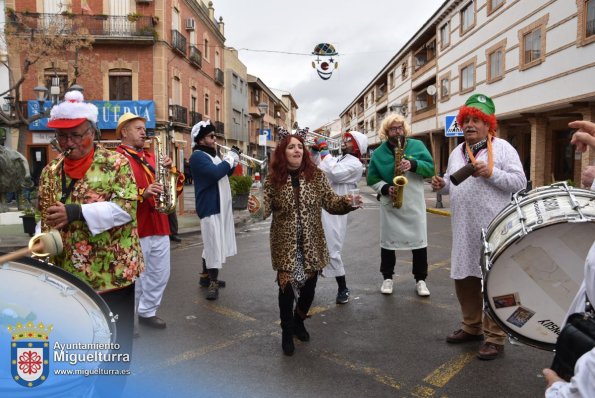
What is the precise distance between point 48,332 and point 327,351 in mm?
2544

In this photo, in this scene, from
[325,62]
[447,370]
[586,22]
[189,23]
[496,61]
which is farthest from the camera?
[189,23]

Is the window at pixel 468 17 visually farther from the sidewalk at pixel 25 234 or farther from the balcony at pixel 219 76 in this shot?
the balcony at pixel 219 76

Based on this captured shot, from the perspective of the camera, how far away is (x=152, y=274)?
452cm

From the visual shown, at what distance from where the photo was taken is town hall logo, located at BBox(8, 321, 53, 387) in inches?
69.4

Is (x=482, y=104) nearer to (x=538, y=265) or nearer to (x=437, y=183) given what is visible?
(x=437, y=183)

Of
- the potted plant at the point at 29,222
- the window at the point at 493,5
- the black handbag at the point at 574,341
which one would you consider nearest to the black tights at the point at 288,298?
the black handbag at the point at 574,341

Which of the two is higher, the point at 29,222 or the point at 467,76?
the point at 467,76

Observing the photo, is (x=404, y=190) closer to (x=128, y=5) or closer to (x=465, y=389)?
(x=465, y=389)

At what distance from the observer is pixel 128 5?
2411 centimetres

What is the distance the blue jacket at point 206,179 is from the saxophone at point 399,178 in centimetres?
191

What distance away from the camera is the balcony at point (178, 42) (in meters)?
25.5

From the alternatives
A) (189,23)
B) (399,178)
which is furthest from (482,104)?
(189,23)

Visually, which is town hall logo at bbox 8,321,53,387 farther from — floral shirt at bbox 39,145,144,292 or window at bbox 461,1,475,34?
window at bbox 461,1,475,34

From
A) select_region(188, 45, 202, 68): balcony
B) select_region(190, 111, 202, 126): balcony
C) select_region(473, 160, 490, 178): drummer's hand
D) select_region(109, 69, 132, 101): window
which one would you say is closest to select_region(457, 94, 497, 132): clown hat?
select_region(473, 160, 490, 178): drummer's hand
